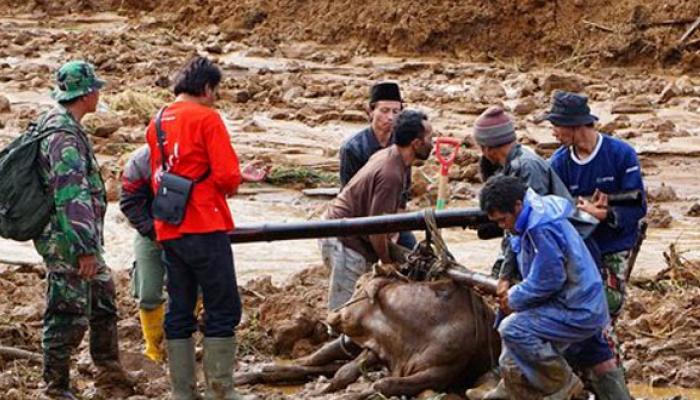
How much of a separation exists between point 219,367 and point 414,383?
0.91 meters

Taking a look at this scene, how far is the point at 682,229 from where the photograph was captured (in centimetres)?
1366

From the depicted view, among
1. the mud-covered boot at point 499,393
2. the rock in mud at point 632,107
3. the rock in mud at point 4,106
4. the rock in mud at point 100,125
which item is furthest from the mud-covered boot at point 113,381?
the rock in mud at point 4,106

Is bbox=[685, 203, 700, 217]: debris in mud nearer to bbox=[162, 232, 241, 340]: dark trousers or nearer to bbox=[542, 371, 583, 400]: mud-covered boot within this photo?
bbox=[542, 371, 583, 400]: mud-covered boot

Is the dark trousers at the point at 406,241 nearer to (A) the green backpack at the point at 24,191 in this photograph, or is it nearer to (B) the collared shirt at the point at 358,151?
(B) the collared shirt at the point at 358,151

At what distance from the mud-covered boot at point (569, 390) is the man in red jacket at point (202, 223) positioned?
4.87ft

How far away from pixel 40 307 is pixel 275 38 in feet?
59.9

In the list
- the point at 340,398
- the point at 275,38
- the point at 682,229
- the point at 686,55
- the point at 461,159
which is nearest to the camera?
Answer: the point at 340,398

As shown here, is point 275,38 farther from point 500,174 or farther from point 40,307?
point 500,174

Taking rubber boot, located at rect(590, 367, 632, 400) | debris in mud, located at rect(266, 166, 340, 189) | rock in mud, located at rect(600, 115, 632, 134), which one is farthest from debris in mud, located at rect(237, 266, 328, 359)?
rock in mud, located at rect(600, 115, 632, 134)

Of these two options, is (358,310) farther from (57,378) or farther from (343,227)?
(57,378)

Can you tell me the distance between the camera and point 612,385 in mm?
7309

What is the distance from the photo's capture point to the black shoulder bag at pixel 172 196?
721 centimetres

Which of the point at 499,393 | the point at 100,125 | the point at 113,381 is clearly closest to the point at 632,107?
the point at 100,125

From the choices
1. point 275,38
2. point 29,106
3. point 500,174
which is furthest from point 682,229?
point 275,38
